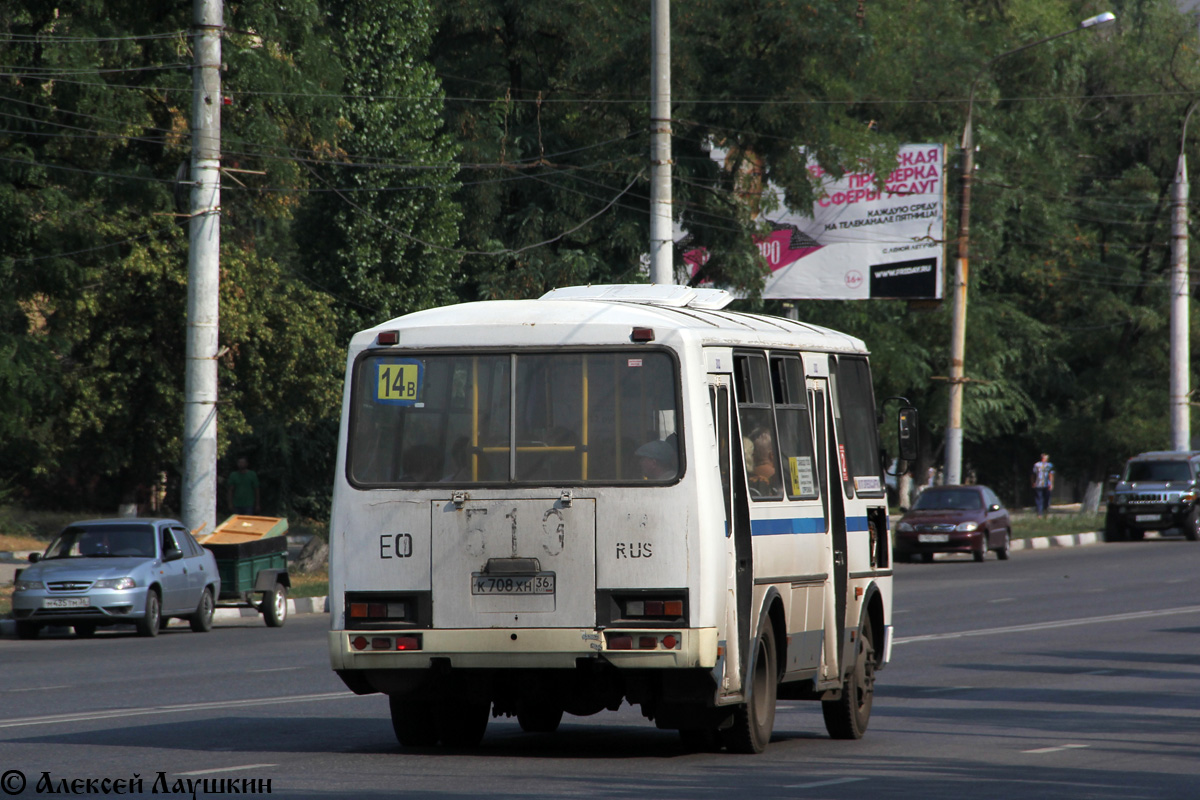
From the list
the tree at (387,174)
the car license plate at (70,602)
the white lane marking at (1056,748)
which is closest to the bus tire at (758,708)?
the white lane marking at (1056,748)

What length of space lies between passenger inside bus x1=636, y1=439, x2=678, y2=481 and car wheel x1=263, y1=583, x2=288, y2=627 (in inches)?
560

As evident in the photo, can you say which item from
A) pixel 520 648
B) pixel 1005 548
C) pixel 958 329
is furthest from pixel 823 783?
pixel 958 329

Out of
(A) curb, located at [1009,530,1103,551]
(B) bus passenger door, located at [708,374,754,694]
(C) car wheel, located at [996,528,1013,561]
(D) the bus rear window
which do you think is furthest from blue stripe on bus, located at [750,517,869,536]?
(A) curb, located at [1009,530,1103,551]

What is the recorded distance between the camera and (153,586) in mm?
22297

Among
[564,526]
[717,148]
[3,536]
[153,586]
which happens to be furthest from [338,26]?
[564,526]

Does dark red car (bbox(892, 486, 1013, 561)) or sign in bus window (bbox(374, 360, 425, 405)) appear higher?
sign in bus window (bbox(374, 360, 425, 405))

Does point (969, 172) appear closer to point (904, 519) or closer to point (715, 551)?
point (904, 519)

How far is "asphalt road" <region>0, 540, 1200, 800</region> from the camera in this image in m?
9.88

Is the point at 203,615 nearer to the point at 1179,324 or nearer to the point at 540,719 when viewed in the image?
the point at 540,719

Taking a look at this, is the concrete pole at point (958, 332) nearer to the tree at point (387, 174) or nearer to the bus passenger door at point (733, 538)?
the tree at point (387, 174)

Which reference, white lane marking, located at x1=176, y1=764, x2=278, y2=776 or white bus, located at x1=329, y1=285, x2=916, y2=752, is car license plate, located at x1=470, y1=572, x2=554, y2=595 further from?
white lane marking, located at x1=176, y1=764, x2=278, y2=776

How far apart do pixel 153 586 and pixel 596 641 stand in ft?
43.0

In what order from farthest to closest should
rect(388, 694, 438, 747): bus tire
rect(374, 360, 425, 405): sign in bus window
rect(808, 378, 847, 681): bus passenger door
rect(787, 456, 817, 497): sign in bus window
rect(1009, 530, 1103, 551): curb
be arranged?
rect(1009, 530, 1103, 551): curb < rect(808, 378, 847, 681): bus passenger door < rect(787, 456, 817, 497): sign in bus window < rect(388, 694, 438, 747): bus tire < rect(374, 360, 425, 405): sign in bus window

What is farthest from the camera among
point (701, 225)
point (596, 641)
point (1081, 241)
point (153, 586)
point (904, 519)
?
point (1081, 241)
